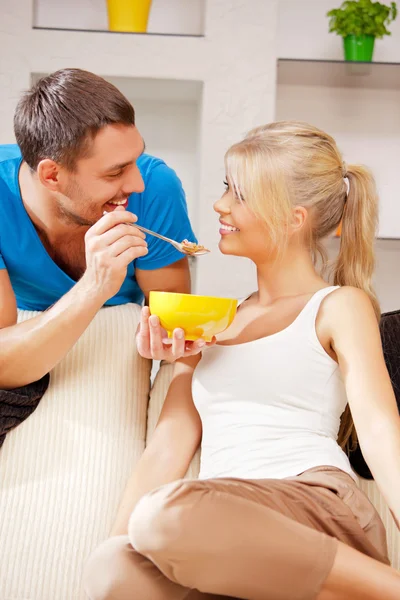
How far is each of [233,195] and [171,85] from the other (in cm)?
164

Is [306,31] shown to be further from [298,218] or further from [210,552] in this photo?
[210,552]

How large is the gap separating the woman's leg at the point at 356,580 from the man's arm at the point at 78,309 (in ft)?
2.52

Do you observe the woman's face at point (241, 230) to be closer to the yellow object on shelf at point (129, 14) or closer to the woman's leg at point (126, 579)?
the woman's leg at point (126, 579)

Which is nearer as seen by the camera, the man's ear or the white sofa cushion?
the white sofa cushion

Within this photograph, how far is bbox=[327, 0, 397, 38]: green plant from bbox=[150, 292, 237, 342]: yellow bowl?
6.65 feet

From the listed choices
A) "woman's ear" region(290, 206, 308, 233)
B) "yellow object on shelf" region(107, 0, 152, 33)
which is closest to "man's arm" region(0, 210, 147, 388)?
"woman's ear" region(290, 206, 308, 233)

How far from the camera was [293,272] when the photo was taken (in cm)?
172

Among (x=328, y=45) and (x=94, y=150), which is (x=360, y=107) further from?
(x=94, y=150)

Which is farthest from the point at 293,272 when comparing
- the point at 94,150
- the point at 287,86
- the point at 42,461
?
the point at 287,86

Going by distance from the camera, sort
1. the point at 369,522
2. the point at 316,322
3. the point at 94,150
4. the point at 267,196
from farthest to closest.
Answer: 1. the point at 94,150
2. the point at 267,196
3. the point at 316,322
4. the point at 369,522

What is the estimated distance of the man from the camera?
1704mm

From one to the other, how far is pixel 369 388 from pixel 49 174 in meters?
0.98

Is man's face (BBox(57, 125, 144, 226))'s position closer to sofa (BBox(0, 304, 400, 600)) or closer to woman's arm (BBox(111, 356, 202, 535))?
sofa (BBox(0, 304, 400, 600))

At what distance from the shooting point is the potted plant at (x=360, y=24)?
3.11m
